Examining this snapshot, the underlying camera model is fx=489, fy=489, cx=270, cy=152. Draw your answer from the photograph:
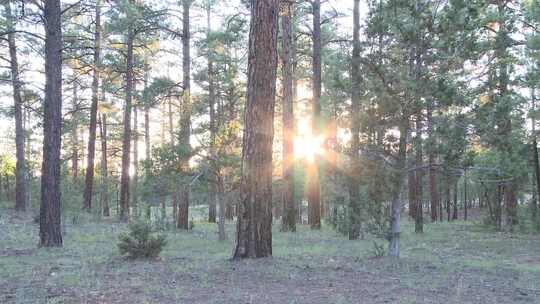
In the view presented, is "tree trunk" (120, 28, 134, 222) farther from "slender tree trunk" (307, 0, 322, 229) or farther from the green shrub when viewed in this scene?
the green shrub

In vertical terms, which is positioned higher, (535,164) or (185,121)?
(185,121)

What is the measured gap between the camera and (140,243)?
8.59m

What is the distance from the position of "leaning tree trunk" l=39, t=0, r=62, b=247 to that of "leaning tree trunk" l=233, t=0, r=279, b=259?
4.98 m

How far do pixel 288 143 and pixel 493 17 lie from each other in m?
8.25

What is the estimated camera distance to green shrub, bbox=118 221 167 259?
858 cm

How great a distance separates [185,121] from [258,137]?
6.27 m

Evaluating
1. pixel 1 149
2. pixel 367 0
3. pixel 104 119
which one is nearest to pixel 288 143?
pixel 367 0

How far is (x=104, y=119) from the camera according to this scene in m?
33.2

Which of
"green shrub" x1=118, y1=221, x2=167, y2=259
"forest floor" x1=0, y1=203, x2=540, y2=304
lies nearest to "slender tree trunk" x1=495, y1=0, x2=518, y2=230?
"forest floor" x1=0, y1=203, x2=540, y2=304

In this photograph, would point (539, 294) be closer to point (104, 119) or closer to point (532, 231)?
point (532, 231)

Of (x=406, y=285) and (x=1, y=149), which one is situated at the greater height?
(x=1, y=149)

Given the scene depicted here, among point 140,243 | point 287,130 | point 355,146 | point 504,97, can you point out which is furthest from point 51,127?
point 504,97

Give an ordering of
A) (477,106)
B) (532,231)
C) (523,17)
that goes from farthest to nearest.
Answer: (532,231)
(523,17)
(477,106)

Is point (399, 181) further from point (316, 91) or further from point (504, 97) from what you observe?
point (316, 91)
